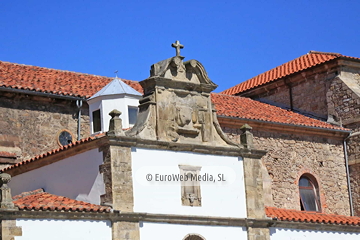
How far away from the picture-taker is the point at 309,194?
26.7m

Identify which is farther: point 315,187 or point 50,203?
point 315,187

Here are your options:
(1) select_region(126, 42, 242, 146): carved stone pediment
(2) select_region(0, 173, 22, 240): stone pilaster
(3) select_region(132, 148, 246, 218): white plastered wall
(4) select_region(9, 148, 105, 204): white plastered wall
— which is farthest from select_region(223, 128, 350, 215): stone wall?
(2) select_region(0, 173, 22, 240): stone pilaster

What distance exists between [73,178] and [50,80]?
21.1ft

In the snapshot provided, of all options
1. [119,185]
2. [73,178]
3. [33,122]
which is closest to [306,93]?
[33,122]

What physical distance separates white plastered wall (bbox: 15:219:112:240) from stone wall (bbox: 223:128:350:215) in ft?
26.0

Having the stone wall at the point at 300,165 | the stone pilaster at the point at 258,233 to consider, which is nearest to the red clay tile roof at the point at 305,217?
the stone pilaster at the point at 258,233

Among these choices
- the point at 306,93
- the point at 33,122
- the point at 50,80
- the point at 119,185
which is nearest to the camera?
the point at 119,185

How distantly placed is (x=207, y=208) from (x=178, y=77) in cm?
366

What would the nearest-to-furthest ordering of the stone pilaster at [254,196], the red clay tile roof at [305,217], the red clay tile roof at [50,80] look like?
the stone pilaster at [254,196] < the red clay tile roof at [305,217] < the red clay tile roof at [50,80]

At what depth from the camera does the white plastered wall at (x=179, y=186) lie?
1911 centimetres

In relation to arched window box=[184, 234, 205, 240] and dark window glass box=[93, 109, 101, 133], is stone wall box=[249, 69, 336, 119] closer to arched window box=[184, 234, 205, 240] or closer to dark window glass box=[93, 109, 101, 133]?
dark window glass box=[93, 109, 101, 133]

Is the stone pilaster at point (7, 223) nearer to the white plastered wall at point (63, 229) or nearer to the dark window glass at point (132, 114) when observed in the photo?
the white plastered wall at point (63, 229)

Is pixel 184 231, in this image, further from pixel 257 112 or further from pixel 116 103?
pixel 257 112

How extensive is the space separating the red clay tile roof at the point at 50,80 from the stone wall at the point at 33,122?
330mm
